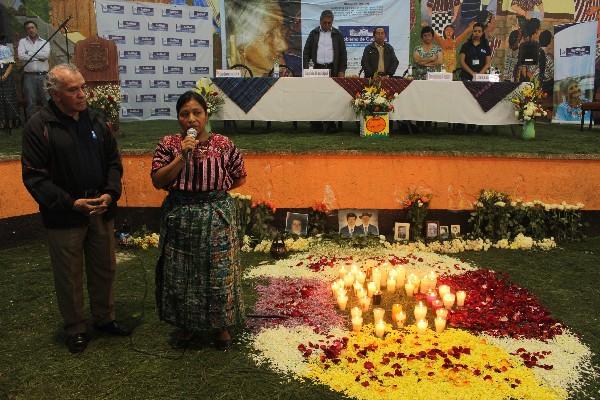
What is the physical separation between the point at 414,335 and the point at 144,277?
298 cm

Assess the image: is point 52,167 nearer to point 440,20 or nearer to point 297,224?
point 297,224

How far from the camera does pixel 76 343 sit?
4.04 meters

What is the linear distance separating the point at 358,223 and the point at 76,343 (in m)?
4.12

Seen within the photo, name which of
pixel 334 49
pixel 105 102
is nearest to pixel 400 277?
pixel 334 49

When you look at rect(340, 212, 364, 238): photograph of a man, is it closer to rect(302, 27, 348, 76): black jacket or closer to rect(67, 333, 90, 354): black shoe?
rect(67, 333, 90, 354): black shoe

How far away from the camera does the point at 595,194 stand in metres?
7.14

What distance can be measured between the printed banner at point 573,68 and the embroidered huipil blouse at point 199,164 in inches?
498

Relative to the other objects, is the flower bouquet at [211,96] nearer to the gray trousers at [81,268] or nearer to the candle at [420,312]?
the gray trousers at [81,268]

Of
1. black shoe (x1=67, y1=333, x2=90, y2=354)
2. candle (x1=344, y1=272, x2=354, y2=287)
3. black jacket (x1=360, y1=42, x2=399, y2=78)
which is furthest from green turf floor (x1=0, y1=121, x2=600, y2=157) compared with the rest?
black shoe (x1=67, y1=333, x2=90, y2=354)

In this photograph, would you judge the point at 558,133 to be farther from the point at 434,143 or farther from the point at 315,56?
the point at 315,56

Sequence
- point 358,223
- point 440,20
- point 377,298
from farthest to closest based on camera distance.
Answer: point 440,20 → point 358,223 → point 377,298

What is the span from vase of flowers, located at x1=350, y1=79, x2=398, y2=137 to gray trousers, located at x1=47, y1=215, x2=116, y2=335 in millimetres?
5866

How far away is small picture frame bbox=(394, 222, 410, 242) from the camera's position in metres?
7.12

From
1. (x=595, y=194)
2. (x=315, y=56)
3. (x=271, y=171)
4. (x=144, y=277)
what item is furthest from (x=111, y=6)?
(x=595, y=194)
